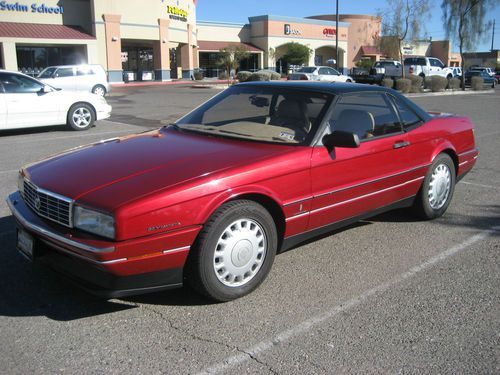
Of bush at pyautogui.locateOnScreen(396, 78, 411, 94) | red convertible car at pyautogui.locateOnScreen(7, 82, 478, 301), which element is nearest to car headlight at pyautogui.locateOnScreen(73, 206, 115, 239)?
red convertible car at pyautogui.locateOnScreen(7, 82, 478, 301)

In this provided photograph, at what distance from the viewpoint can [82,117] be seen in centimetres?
1181

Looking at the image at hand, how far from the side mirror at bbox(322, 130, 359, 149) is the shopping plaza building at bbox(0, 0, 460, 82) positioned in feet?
98.0

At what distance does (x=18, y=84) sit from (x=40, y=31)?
2599 cm

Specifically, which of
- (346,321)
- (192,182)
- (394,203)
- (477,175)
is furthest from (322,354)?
(477,175)

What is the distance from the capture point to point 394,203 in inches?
189

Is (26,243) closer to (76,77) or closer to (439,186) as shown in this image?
(439,186)

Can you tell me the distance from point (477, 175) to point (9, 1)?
3412 centimetres

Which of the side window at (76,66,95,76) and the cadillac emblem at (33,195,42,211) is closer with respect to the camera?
the cadillac emblem at (33,195,42,211)

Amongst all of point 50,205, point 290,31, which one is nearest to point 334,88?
point 50,205

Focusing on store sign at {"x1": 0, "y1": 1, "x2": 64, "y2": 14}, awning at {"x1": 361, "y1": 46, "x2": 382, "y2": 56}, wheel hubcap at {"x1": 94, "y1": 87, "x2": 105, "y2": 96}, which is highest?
store sign at {"x1": 0, "y1": 1, "x2": 64, "y2": 14}

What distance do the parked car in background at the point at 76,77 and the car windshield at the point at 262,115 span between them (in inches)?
803

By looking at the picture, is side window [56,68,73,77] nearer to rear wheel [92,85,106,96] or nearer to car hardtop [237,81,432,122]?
rear wheel [92,85,106,96]

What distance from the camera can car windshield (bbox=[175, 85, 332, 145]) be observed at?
413cm

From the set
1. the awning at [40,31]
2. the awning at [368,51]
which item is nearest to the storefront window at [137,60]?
the awning at [40,31]
